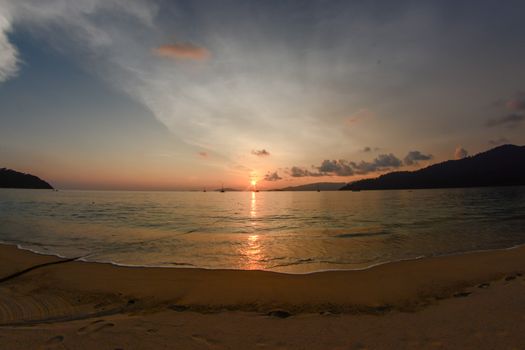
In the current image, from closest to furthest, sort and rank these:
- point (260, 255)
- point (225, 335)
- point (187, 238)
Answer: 1. point (225, 335)
2. point (260, 255)
3. point (187, 238)

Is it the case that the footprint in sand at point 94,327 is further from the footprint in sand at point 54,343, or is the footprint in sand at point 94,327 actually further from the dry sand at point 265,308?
the footprint in sand at point 54,343

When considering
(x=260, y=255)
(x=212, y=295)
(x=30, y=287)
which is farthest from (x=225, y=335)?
(x=260, y=255)

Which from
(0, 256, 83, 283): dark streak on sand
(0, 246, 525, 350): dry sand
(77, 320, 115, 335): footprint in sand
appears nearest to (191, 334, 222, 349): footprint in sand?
(0, 246, 525, 350): dry sand

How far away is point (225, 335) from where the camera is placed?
6180 millimetres

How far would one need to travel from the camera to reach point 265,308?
26.6 ft

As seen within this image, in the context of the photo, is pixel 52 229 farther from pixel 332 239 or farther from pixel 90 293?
pixel 332 239

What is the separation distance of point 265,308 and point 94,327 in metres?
4.32

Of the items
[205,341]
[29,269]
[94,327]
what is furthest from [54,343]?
[29,269]

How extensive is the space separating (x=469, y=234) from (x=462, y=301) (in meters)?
18.6

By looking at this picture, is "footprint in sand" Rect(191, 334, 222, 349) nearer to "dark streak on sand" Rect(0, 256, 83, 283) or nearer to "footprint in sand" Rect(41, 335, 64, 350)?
"footprint in sand" Rect(41, 335, 64, 350)

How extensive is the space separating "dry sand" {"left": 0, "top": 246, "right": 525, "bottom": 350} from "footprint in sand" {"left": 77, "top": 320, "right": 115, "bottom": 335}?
3 cm

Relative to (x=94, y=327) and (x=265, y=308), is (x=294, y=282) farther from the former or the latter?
(x=94, y=327)

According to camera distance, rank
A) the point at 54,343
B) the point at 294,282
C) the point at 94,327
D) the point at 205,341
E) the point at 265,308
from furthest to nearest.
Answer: the point at 294,282
the point at 265,308
the point at 94,327
the point at 205,341
the point at 54,343

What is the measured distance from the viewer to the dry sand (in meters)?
5.82
